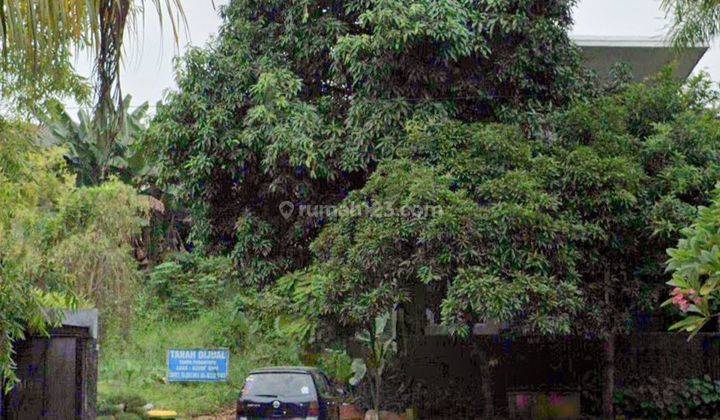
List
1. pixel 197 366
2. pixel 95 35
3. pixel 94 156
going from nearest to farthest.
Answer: pixel 95 35
pixel 197 366
pixel 94 156

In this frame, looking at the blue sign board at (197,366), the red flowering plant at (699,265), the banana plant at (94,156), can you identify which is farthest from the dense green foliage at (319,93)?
the red flowering plant at (699,265)

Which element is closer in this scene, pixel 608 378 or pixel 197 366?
pixel 608 378

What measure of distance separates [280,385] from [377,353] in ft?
21.1

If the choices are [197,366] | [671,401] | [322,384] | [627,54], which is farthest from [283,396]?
[627,54]

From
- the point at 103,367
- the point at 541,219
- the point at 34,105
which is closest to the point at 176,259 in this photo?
the point at 103,367

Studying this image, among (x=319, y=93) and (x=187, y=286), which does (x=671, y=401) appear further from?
(x=187, y=286)

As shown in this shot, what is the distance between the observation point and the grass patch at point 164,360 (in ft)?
82.6

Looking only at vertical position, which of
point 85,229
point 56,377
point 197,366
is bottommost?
point 197,366

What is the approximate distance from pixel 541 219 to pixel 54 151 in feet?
35.8

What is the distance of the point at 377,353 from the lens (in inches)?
933

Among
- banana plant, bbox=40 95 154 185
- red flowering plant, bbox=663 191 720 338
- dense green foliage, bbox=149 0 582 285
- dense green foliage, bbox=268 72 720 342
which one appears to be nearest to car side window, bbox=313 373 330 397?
dense green foliage, bbox=268 72 720 342

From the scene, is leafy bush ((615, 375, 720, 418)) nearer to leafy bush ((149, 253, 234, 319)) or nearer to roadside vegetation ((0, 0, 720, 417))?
roadside vegetation ((0, 0, 720, 417))

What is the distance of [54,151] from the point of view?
71.7 ft

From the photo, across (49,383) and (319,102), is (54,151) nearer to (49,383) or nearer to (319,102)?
(319,102)
